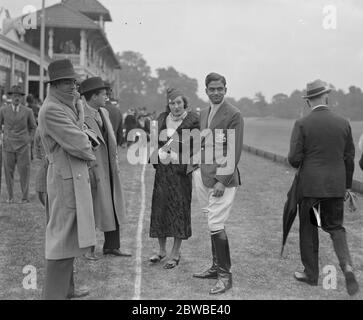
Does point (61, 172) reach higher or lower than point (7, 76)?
lower

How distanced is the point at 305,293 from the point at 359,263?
126 centimetres

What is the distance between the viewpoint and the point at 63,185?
13.1ft

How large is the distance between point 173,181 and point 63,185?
196 cm

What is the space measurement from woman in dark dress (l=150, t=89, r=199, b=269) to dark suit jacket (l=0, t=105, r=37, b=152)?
3956mm

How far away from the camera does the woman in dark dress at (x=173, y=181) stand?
18.6 ft

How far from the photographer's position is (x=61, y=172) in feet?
13.1

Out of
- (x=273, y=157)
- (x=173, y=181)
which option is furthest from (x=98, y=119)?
(x=273, y=157)

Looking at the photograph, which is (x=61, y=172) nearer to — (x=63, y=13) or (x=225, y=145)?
(x=225, y=145)

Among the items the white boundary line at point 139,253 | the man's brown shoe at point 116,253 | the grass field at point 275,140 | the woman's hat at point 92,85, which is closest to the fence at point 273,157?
the grass field at point 275,140

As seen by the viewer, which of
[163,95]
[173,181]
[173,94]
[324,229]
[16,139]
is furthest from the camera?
[163,95]

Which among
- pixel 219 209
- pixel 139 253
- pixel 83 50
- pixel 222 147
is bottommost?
pixel 139 253

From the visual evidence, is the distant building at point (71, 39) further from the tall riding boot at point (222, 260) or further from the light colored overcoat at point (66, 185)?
the light colored overcoat at point (66, 185)

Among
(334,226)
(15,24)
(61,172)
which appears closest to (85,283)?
(61,172)

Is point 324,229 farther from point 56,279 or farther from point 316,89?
point 56,279
